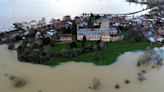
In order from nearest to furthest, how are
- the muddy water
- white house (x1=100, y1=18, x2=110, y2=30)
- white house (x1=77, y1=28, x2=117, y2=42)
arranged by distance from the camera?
the muddy water, white house (x1=77, y1=28, x2=117, y2=42), white house (x1=100, y1=18, x2=110, y2=30)

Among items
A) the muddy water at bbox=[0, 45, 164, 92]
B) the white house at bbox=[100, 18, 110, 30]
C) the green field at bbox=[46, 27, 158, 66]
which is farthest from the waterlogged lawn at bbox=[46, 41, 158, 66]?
the white house at bbox=[100, 18, 110, 30]

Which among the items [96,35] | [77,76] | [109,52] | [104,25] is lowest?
[77,76]

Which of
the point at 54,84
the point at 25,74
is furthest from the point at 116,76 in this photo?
the point at 25,74

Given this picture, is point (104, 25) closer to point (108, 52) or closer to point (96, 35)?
point (96, 35)

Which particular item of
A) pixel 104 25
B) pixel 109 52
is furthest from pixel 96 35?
pixel 109 52

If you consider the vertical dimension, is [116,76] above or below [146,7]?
below

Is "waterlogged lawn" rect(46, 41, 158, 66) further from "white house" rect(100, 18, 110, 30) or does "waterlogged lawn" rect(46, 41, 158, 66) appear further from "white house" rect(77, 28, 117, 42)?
"white house" rect(100, 18, 110, 30)

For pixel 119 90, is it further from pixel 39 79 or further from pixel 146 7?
pixel 146 7

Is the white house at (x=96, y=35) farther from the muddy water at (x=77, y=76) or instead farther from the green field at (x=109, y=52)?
the muddy water at (x=77, y=76)
